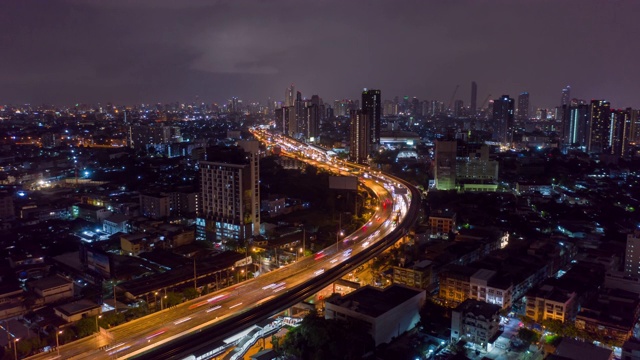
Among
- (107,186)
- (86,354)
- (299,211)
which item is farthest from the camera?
(107,186)

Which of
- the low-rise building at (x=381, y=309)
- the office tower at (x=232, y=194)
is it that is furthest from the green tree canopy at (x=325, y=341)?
the office tower at (x=232, y=194)

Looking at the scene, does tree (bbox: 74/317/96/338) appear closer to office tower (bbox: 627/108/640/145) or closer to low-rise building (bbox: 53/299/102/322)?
low-rise building (bbox: 53/299/102/322)

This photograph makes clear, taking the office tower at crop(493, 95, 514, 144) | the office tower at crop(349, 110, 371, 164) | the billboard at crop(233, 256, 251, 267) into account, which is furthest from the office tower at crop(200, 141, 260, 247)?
the office tower at crop(493, 95, 514, 144)

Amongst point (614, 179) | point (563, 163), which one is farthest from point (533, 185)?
point (563, 163)

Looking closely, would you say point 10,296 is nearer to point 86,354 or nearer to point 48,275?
point 48,275

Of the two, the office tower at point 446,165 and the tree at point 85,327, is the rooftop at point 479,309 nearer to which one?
the tree at point 85,327

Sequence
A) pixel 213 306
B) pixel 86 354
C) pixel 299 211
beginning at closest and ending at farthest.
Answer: pixel 86 354, pixel 213 306, pixel 299 211
